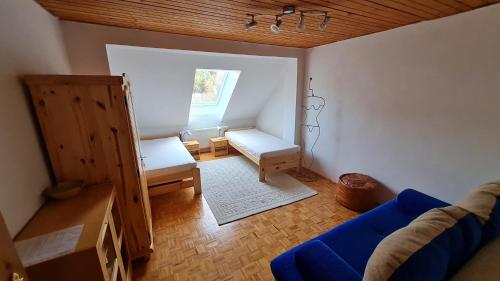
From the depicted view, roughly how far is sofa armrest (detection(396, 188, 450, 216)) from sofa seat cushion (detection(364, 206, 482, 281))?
2.54 feet

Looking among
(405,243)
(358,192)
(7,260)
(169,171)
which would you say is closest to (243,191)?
(169,171)

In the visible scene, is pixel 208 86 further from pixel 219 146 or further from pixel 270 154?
pixel 270 154

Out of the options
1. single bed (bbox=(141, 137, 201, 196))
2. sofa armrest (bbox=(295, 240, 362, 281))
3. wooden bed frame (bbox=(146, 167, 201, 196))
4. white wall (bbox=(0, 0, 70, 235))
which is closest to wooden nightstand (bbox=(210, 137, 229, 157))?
single bed (bbox=(141, 137, 201, 196))

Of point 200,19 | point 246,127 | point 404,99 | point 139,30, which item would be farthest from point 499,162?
point 246,127

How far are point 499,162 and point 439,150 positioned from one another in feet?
1.33

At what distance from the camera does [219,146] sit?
4.62 meters

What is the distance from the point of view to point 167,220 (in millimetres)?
2439

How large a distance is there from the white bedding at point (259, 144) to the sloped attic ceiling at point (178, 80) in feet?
2.22

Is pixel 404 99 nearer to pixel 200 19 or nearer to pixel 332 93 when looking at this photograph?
pixel 332 93

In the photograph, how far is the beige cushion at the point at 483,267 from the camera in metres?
0.91

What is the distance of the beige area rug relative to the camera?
8.61ft

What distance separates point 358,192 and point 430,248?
176cm

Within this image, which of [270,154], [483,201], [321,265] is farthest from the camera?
[270,154]

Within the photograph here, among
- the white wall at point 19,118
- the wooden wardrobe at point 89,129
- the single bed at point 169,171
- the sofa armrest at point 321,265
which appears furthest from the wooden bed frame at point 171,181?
the sofa armrest at point 321,265
